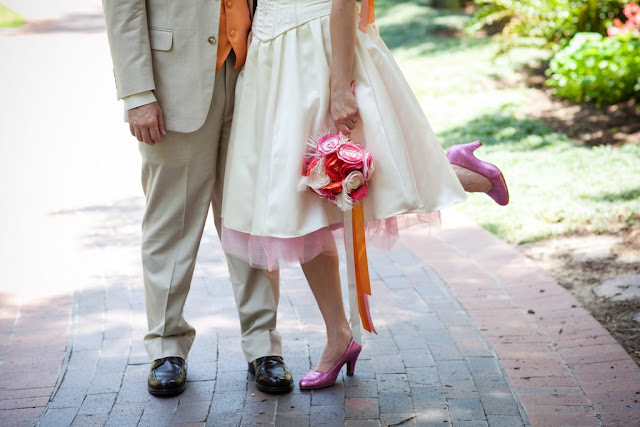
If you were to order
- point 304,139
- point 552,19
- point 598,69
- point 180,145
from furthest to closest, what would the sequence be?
1. point 552,19
2. point 598,69
3. point 180,145
4. point 304,139

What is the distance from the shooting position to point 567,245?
4402 millimetres

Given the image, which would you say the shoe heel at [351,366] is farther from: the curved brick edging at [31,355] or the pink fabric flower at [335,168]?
the curved brick edging at [31,355]

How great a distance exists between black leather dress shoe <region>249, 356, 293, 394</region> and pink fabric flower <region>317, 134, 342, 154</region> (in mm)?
938

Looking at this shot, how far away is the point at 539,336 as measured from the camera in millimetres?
3318

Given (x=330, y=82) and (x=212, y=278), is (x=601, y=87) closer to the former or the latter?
(x=212, y=278)

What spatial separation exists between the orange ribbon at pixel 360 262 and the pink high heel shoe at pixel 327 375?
0.23 m

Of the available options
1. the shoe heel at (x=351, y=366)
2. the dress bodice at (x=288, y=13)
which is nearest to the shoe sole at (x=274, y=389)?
the shoe heel at (x=351, y=366)

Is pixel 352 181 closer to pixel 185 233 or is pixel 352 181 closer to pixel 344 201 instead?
pixel 344 201

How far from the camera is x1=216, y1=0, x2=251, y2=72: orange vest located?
8.80ft

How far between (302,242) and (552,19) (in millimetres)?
7087

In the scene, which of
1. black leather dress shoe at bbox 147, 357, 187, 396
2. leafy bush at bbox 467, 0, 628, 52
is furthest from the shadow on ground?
black leather dress shoe at bbox 147, 357, 187, 396

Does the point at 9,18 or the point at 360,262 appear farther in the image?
the point at 9,18

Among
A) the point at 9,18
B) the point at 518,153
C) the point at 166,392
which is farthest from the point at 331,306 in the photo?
the point at 9,18

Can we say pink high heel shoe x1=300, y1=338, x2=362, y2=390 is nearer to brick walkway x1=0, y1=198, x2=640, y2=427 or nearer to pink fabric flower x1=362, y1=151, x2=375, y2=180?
brick walkway x1=0, y1=198, x2=640, y2=427
